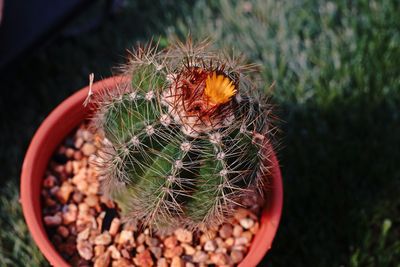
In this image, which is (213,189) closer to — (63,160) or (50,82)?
(63,160)

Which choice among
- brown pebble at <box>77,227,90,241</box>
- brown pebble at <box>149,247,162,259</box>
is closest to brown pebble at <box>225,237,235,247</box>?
brown pebble at <box>149,247,162,259</box>

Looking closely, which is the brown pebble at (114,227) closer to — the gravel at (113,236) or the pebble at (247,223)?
the gravel at (113,236)

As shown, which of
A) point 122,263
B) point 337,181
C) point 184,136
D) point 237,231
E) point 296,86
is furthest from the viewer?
point 296,86

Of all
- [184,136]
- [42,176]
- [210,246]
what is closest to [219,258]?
[210,246]

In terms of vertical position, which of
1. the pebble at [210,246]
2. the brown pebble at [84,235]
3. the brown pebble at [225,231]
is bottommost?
the brown pebble at [225,231]

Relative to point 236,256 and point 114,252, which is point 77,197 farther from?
point 236,256

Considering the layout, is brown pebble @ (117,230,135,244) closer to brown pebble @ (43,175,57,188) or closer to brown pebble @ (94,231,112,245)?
brown pebble @ (94,231,112,245)

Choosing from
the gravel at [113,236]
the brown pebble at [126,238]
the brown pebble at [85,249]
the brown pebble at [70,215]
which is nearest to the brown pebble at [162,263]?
the gravel at [113,236]
